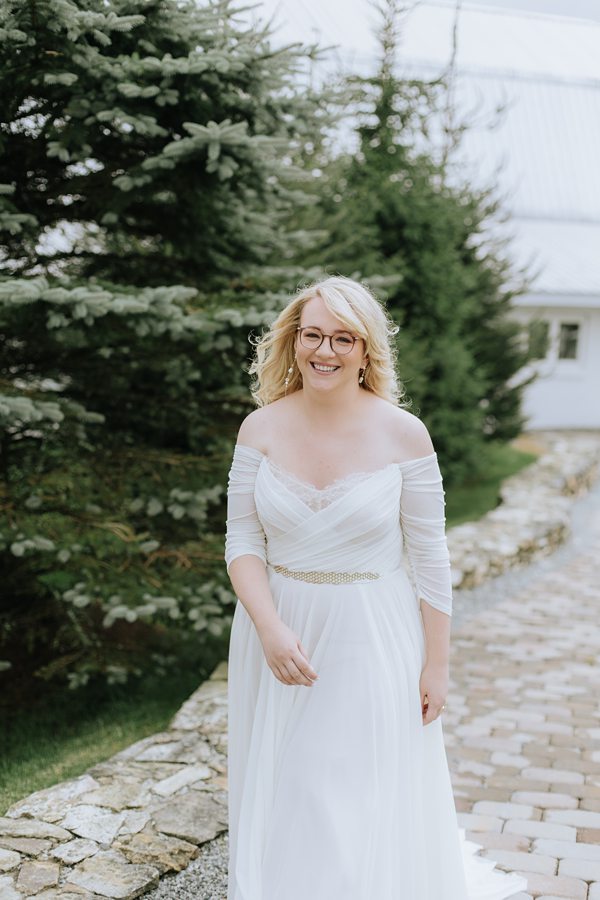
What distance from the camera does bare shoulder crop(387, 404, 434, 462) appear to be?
2.85 meters

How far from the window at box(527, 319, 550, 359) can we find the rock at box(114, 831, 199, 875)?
12.4 metres

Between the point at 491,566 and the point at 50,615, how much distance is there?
443 cm

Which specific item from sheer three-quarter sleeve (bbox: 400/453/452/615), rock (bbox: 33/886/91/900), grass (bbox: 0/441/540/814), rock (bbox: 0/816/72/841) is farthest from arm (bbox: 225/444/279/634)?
grass (bbox: 0/441/540/814)

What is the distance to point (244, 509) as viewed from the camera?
2.92m

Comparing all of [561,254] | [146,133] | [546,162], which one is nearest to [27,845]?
[146,133]

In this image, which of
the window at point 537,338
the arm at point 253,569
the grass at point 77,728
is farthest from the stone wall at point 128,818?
the window at point 537,338

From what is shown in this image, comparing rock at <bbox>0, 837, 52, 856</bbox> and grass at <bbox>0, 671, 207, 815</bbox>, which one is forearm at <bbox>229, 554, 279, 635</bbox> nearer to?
rock at <bbox>0, 837, 52, 856</bbox>

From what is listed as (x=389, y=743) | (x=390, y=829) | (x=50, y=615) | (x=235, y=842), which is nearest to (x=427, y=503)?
(x=389, y=743)

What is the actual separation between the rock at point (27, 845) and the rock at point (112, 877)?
0.19 meters

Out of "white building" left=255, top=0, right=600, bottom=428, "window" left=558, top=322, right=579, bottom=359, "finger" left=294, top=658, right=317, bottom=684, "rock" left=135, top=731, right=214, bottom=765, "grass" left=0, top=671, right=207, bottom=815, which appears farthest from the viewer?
"window" left=558, top=322, right=579, bottom=359

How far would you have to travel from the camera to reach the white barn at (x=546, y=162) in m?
19.0

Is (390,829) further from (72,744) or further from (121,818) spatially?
(72,744)

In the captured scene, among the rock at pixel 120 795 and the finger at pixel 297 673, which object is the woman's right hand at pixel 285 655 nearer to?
the finger at pixel 297 673

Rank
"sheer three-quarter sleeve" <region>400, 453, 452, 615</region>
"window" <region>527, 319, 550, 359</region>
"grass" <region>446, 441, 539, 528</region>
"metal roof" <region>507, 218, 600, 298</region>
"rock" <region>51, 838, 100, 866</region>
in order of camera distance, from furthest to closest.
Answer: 1. "metal roof" <region>507, 218, 600, 298</region>
2. "window" <region>527, 319, 550, 359</region>
3. "grass" <region>446, 441, 539, 528</region>
4. "rock" <region>51, 838, 100, 866</region>
5. "sheer three-quarter sleeve" <region>400, 453, 452, 615</region>
